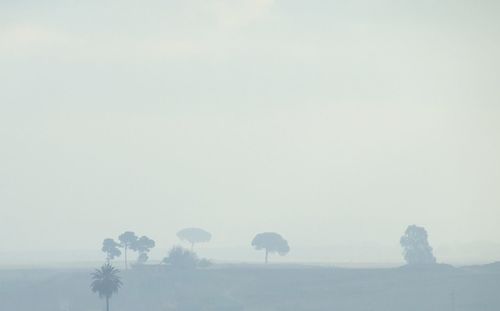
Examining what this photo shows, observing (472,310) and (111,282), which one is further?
(472,310)

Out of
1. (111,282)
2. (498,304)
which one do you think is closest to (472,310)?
(498,304)

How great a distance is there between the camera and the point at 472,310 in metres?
198

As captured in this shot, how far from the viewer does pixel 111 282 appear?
16138cm

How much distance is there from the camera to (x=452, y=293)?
197 metres

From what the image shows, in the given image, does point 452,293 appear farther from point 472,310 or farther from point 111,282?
point 111,282

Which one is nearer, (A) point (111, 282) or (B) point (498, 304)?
(A) point (111, 282)

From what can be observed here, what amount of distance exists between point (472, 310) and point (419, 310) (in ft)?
38.1

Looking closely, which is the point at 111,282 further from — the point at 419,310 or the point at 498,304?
the point at 498,304

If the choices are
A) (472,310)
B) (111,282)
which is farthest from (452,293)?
(111,282)

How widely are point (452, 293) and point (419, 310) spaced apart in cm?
842

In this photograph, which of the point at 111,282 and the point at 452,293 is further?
the point at 452,293

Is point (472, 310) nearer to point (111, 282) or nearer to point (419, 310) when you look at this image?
point (419, 310)

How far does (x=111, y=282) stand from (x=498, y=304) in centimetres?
8968

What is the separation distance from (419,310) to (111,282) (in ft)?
245
